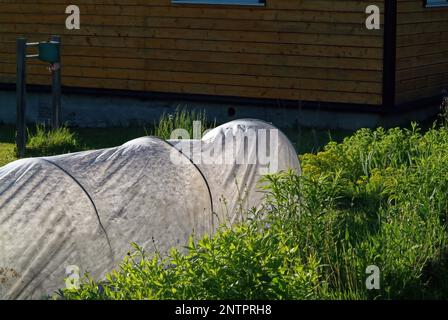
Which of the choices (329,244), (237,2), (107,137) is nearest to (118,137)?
(107,137)

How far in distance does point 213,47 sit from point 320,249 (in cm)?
898

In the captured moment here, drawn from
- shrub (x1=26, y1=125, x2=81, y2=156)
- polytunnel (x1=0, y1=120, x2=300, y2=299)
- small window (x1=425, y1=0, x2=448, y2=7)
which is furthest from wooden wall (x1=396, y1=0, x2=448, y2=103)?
polytunnel (x1=0, y1=120, x2=300, y2=299)

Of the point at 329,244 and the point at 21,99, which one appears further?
the point at 21,99

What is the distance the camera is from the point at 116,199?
27.6 ft

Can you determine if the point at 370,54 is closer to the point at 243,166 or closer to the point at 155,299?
the point at 243,166

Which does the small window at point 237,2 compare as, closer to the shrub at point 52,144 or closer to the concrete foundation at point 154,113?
the concrete foundation at point 154,113

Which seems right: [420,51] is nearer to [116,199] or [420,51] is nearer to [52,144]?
[52,144]

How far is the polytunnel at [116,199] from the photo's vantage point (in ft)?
25.3

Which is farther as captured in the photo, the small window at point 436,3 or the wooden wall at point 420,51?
the small window at point 436,3

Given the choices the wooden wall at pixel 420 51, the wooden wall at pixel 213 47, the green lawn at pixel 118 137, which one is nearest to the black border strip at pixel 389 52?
the wooden wall at pixel 213 47

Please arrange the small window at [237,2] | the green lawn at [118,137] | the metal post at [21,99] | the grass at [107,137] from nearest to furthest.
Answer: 1. the grass at [107,137]
2. the metal post at [21,99]
3. the green lawn at [118,137]
4. the small window at [237,2]

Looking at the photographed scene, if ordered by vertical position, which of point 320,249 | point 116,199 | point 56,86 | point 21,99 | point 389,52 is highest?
point 389,52

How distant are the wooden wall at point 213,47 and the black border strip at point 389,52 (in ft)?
0.31
